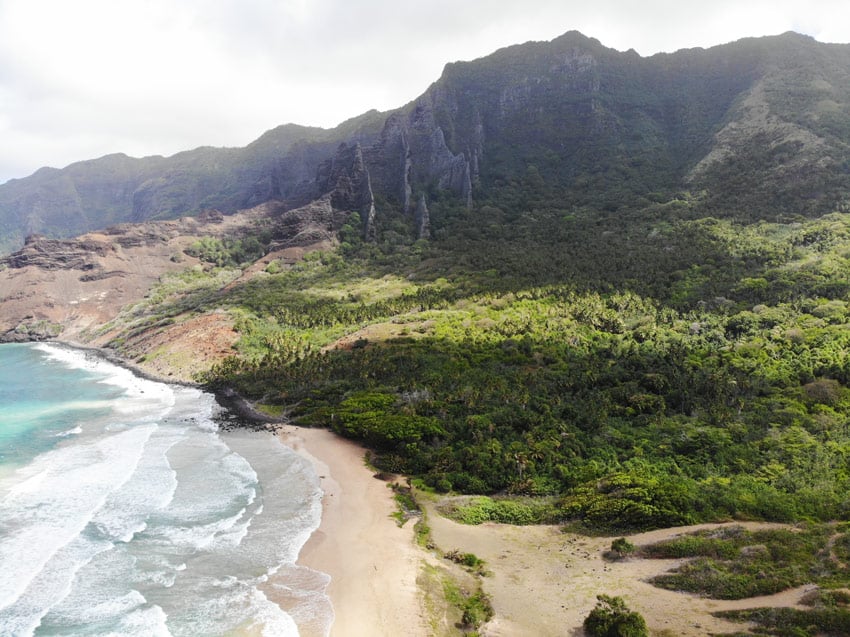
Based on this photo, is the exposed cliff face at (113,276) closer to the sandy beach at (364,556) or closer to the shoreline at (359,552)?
the shoreline at (359,552)

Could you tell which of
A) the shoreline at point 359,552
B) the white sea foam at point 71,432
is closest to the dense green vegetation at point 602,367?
the shoreline at point 359,552

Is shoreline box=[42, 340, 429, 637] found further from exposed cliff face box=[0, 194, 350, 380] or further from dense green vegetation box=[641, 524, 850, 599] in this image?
exposed cliff face box=[0, 194, 350, 380]

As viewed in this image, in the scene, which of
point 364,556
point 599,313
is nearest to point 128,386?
point 364,556

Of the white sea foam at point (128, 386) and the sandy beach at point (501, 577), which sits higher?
the white sea foam at point (128, 386)

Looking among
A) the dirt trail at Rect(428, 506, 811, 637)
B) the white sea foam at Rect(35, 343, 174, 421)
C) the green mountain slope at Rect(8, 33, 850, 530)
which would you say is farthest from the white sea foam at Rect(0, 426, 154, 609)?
the dirt trail at Rect(428, 506, 811, 637)

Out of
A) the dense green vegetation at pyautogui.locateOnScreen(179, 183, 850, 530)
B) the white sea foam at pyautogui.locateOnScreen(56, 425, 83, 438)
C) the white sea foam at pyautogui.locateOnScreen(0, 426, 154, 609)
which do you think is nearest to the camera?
the white sea foam at pyautogui.locateOnScreen(0, 426, 154, 609)

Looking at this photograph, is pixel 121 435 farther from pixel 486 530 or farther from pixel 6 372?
pixel 6 372
